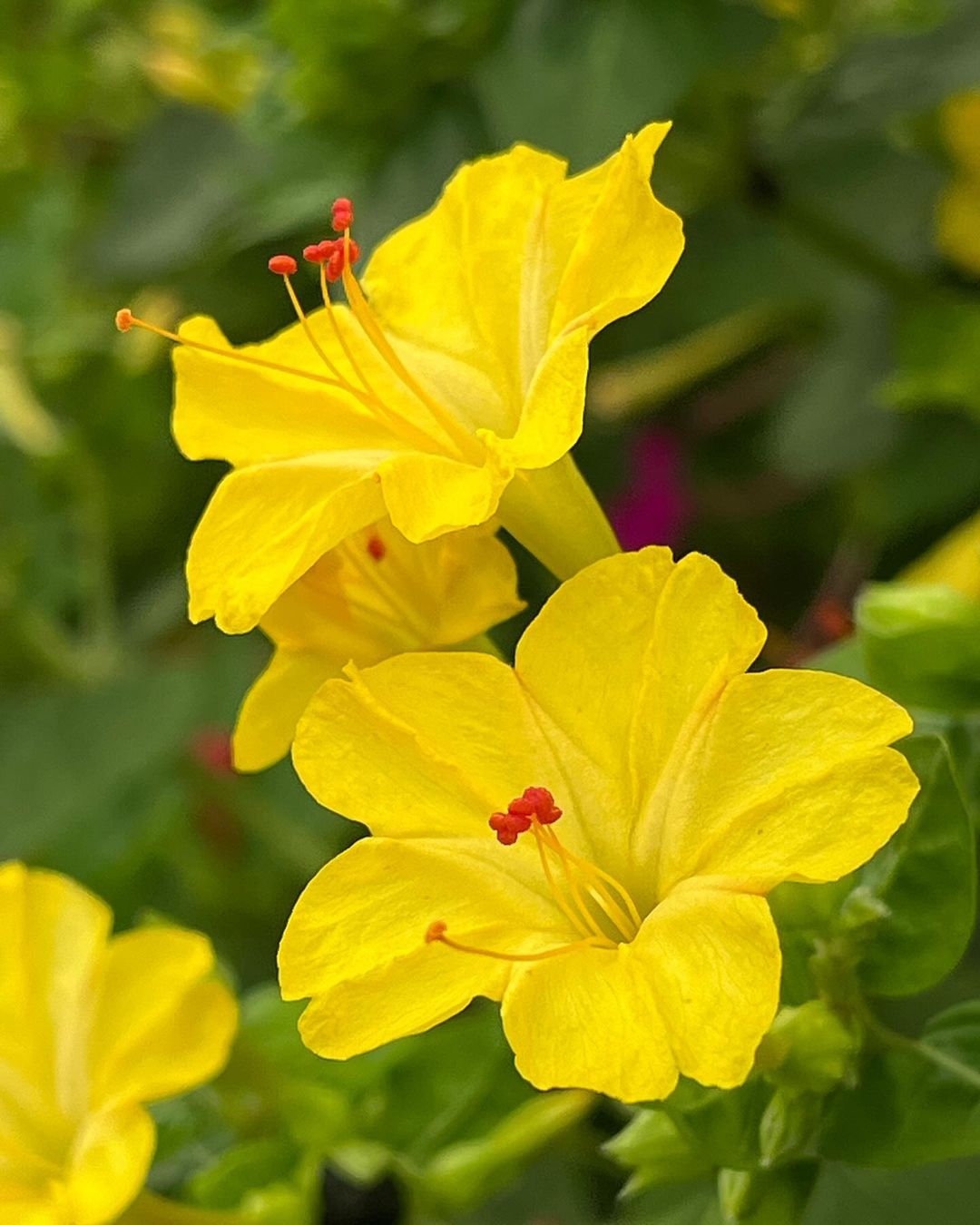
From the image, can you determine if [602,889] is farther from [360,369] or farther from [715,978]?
[360,369]

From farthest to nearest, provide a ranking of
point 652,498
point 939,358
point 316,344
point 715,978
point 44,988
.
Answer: point 652,498
point 939,358
point 44,988
point 316,344
point 715,978

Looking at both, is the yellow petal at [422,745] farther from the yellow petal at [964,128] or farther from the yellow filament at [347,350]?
the yellow petal at [964,128]

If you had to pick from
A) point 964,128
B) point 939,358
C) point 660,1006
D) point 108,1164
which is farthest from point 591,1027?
point 964,128

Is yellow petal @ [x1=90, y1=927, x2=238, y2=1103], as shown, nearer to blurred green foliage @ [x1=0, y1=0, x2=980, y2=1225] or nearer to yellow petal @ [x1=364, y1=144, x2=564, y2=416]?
blurred green foliage @ [x1=0, y1=0, x2=980, y2=1225]

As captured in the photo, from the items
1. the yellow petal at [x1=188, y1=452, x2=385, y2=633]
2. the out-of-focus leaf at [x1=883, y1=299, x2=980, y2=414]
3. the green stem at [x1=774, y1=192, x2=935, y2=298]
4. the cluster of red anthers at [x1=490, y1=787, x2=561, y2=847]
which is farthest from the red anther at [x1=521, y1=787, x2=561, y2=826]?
the green stem at [x1=774, y1=192, x2=935, y2=298]

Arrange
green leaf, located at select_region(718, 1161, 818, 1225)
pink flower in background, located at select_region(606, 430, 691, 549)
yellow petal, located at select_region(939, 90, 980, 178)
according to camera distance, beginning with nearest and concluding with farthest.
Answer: green leaf, located at select_region(718, 1161, 818, 1225) < yellow petal, located at select_region(939, 90, 980, 178) < pink flower in background, located at select_region(606, 430, 691, 549)
